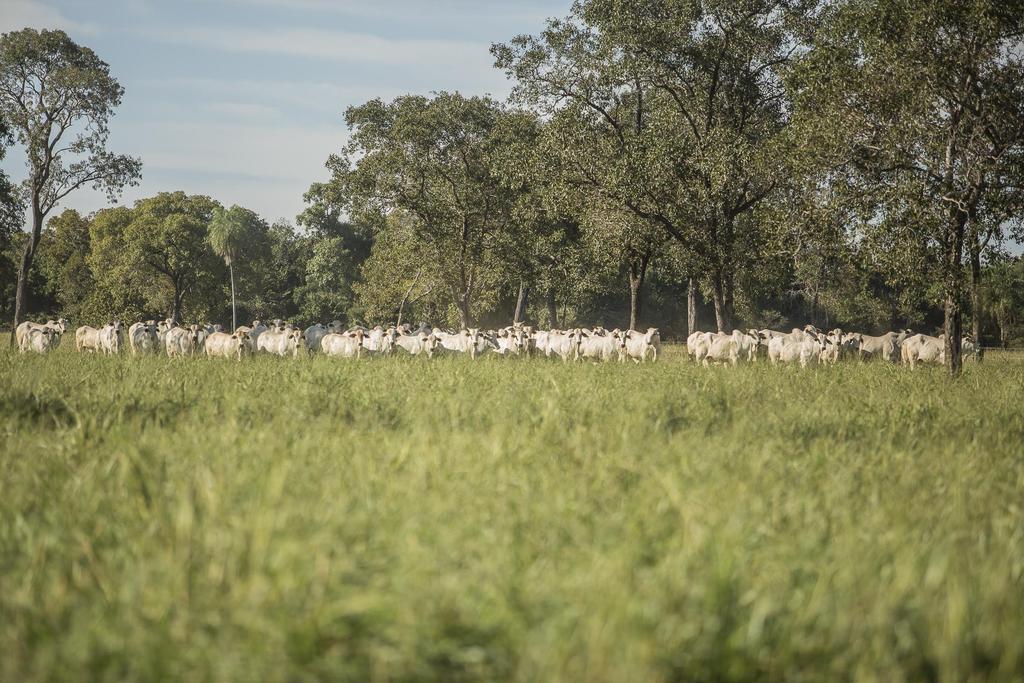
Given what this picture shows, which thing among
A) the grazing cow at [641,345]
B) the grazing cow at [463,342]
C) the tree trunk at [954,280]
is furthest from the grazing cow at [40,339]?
the tree trunk at [954,280]

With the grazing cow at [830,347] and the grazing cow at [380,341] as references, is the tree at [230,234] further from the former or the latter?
the grazing cow at [830,347]

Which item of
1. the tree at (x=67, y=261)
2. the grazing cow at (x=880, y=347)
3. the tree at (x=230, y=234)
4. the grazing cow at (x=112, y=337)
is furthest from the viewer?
the tree at (x=67, y=261)

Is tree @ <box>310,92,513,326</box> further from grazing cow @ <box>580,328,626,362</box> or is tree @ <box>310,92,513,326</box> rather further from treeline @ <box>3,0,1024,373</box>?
grazing cow @ <box>580,328,626,362</box>

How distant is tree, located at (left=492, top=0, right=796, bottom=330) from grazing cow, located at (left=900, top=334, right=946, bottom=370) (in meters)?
5.98

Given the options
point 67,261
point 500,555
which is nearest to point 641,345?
point 500,555

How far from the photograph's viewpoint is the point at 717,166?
25.3 metres

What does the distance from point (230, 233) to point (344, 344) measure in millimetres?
41860

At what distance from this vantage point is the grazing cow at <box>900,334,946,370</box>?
27.7 meters

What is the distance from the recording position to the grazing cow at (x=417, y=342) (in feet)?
94.1

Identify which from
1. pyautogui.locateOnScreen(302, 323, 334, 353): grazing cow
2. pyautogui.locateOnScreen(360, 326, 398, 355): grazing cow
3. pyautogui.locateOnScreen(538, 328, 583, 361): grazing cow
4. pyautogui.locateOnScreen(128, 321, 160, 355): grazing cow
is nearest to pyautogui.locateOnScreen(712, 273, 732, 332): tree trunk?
pyautogui.locateOnScreen(538, 328, 583, 361): grazing cow

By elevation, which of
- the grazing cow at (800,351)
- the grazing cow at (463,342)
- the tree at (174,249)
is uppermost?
the tree at (174,249)

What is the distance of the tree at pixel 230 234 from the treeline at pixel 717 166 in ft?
11.9

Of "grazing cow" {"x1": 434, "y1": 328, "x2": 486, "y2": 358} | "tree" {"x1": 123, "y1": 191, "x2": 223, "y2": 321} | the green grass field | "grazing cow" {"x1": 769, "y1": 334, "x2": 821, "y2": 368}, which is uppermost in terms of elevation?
"tree" {"x1": 123, "y1": 191, "x2": 223, "y2": 321}

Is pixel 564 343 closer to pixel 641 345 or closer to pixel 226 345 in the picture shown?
pixel 641 345
